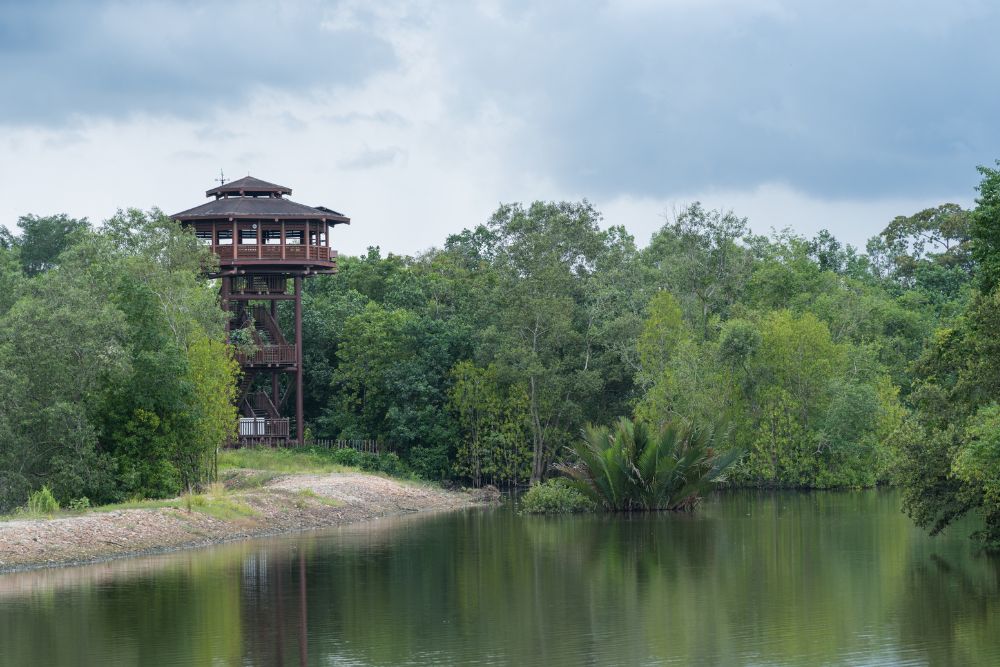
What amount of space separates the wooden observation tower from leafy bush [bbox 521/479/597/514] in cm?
1685

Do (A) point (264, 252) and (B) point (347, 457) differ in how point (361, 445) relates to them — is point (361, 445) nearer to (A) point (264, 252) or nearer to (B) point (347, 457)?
(B) point (347, 457)

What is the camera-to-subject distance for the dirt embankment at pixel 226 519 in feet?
114

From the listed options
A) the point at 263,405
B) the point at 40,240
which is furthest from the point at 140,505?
the point at 40,240

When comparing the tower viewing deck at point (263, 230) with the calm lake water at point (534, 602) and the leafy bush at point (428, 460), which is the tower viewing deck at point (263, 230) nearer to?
the leafy bush at point (428, 460)

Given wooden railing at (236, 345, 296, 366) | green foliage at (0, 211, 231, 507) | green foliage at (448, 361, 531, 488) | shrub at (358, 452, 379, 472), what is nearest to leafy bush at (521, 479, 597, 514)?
green foliage at (0, 211, 231, 507)

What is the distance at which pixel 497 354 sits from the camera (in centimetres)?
6419

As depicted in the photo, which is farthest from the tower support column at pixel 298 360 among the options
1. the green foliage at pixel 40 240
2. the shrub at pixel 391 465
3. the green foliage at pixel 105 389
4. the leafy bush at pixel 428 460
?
the green foliage at pixel 40 240

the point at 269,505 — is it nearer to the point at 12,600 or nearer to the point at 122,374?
the point at 122,374

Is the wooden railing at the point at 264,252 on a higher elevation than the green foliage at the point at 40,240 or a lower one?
lower

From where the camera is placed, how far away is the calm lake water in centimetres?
2111

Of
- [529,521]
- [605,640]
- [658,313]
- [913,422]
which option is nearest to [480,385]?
[658,313]

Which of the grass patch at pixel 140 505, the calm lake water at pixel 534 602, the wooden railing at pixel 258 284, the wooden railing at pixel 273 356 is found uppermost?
the wooden railing at pixel 258 284

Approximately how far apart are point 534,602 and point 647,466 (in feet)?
66.9

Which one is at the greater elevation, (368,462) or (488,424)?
(488,424)
